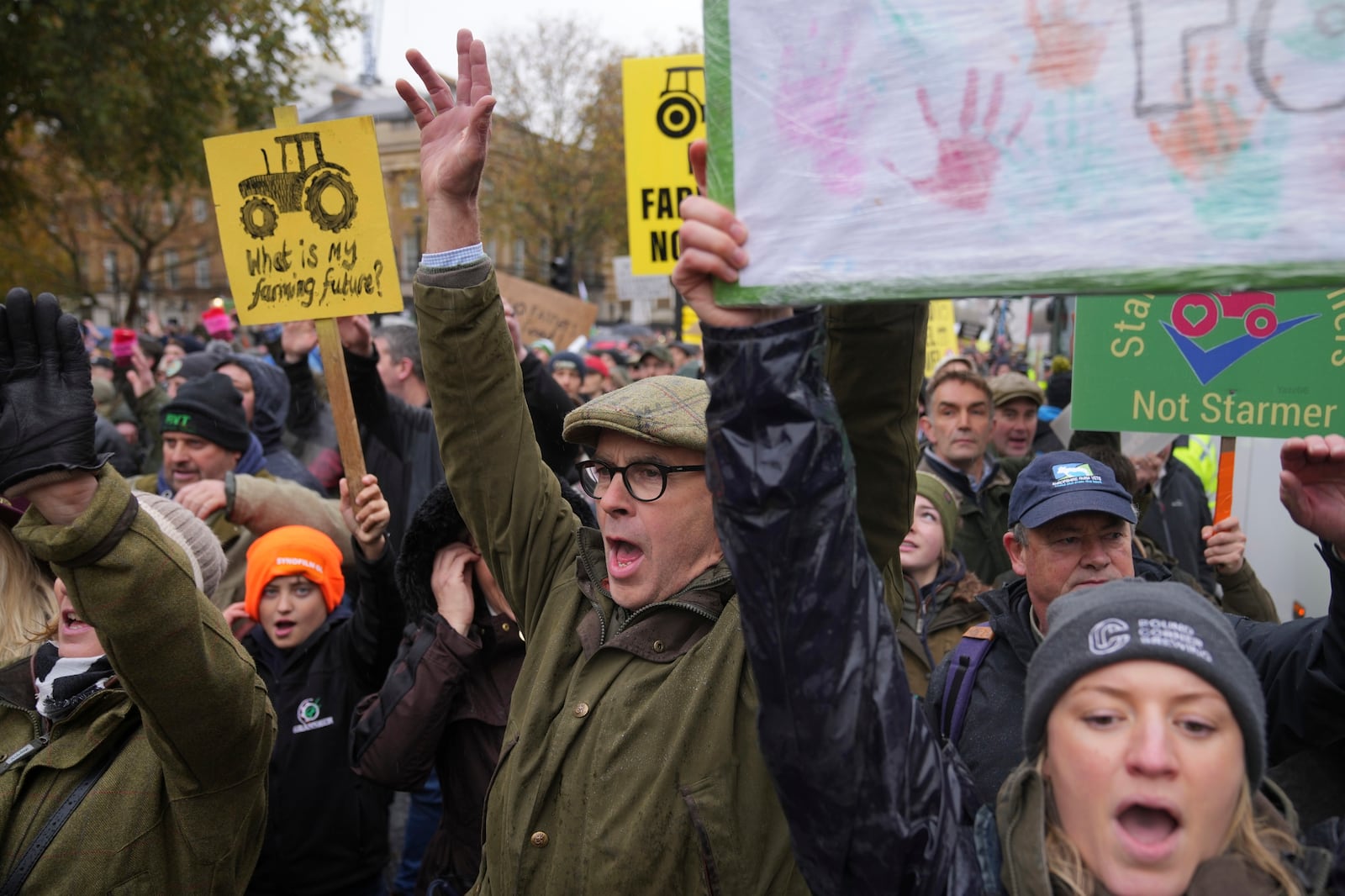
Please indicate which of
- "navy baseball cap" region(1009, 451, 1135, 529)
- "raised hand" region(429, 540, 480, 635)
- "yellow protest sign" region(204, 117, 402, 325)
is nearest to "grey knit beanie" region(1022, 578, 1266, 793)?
"navy baseball cap" region(1009, 451, 1135, 529)

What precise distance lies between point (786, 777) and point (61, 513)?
4.32ft

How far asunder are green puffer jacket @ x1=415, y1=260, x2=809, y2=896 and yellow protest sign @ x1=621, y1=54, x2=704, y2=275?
3.34 m

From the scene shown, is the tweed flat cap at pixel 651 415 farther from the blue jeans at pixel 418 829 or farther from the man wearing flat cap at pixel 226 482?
the blue jeans at pixel 418 829

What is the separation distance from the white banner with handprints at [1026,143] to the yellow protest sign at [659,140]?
165 inches

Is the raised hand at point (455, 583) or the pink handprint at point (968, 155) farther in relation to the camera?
the raised hand at point (455, 583)

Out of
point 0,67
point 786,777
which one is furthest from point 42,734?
point 0,67

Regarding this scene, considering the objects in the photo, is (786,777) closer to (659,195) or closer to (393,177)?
(659,195)

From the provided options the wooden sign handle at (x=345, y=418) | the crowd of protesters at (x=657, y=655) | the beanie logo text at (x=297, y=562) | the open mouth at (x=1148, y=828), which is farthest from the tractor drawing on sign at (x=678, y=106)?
the open mouth at (x=1148, y=828)

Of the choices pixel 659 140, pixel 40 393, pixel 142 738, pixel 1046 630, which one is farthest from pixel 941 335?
pixel 40 393

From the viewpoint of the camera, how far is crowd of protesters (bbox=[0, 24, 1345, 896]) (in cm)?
139

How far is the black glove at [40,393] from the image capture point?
1.88m

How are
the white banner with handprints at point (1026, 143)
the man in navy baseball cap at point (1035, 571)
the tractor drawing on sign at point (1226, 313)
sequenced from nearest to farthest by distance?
the white banner with handprints at point (1026, 143) → the man in navy baseball cap at point (1035, 571) → the tractor drawing on sign at point (1226, 313)

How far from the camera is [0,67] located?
12828mm

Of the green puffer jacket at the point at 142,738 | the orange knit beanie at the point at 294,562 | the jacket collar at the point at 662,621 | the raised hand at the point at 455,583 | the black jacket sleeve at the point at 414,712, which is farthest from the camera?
the orange knit beanie at the point at 294,562
